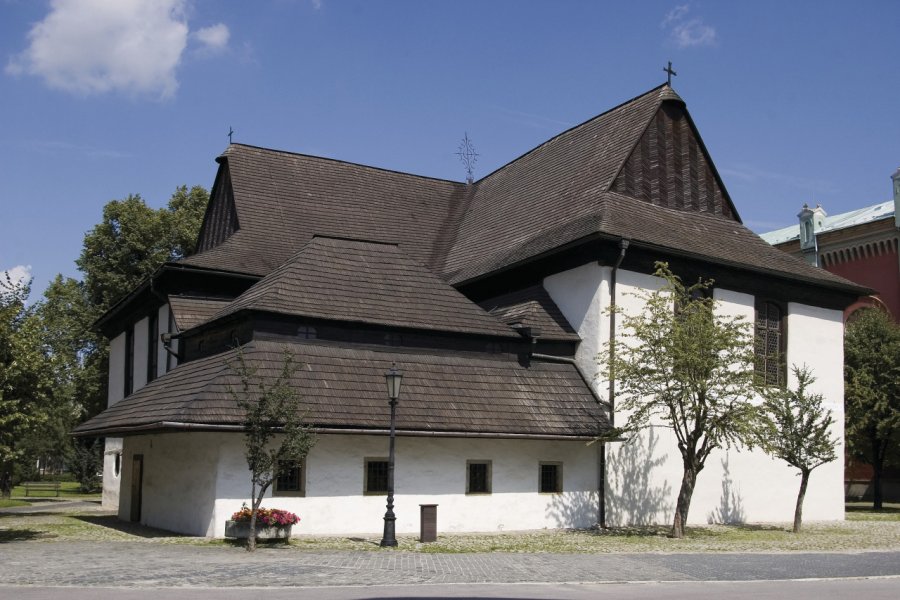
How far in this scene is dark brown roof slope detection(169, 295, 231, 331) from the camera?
26734 mm

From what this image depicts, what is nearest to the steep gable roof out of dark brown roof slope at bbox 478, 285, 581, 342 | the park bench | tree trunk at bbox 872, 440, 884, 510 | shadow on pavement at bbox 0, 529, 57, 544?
dark brown roof slope at bbox 478, 285, 581, 342

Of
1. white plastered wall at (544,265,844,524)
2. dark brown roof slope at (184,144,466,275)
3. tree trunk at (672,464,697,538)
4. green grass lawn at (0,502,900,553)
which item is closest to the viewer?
green grass lawn at (0,502,900,553)

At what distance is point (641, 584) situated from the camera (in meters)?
13.8

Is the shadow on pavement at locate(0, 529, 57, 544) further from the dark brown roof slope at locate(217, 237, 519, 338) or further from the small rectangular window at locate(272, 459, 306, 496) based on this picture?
the dark brown roof slope at locate(217, 237, 519, 338)

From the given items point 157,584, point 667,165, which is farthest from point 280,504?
point 667,165

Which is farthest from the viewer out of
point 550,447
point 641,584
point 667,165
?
point 667,165

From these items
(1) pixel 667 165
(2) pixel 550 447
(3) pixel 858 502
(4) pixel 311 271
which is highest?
(1) pixel 667 165

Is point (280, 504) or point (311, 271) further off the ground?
point (311, 271)

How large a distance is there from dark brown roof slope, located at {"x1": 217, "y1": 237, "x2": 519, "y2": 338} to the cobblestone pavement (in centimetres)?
658

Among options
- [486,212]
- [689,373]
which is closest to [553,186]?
[486,212]

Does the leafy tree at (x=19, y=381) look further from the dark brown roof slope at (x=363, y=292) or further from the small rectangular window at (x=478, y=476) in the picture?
the small rectangular window at (x=478, y=476)

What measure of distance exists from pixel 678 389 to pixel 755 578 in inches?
289

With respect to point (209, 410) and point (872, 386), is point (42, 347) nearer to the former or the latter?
point (209, 410)

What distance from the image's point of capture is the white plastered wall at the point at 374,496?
2033cm
